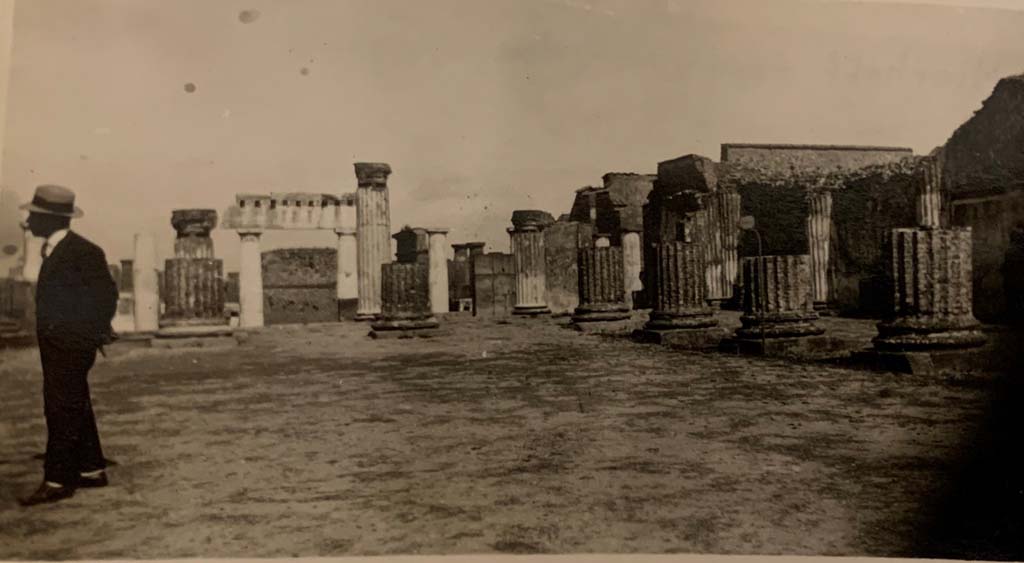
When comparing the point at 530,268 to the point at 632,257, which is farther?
the point at 632,257

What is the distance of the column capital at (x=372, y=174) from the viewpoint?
498 centimetres

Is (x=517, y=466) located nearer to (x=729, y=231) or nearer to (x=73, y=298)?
(x=73, y=298)

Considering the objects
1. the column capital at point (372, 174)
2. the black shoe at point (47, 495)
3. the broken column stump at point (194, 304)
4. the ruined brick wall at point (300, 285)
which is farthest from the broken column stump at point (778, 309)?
the ruined brick wall at point (300, 285)

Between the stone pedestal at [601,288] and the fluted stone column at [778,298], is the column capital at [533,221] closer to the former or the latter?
the stone pedestal at [601,288]

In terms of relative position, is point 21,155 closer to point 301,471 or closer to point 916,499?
point 301,471

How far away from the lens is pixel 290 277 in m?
14.1

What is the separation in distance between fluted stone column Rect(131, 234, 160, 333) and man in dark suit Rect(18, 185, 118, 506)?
0.68 meters

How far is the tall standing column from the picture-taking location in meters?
6.42

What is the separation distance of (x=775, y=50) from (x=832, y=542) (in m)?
3.36

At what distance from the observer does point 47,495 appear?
3.19 m

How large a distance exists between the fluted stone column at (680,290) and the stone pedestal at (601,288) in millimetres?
1526

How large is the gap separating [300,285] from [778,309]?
1018 cm

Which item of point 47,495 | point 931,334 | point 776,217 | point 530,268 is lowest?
point 47,495

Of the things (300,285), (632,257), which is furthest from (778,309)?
(300,285)
